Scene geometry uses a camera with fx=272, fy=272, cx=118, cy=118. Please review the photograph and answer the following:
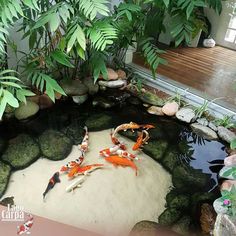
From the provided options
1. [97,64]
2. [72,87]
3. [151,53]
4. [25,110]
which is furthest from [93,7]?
[25,110]

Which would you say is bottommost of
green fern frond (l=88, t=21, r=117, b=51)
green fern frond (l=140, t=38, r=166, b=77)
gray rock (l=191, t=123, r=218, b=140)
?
gray rock (l=191, t=123, r=218, b=140)

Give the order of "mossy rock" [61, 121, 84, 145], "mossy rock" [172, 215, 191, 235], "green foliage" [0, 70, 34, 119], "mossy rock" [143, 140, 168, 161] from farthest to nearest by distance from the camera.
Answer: "mossy rock" [61, 121, 84, 145], "mossy rock" [143, 140, 168, 161], "green foliage" [0, 70, 34, 119], "mossy rock" [172, 215, 191, 235]

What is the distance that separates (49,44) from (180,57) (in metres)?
1.61

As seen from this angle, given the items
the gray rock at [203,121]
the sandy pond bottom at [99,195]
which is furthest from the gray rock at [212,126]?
the sandy pond bottom at [99,195]

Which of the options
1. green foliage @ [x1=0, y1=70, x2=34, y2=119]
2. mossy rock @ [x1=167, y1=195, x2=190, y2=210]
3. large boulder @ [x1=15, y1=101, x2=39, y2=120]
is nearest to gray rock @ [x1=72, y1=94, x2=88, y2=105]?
large boulder @ [x1=15, y1=101, x2=39, y2=120]

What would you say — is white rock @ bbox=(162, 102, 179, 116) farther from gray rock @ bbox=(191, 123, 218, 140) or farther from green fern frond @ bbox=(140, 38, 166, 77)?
green fern frond @ bbox=(140, 38, 166, 77)

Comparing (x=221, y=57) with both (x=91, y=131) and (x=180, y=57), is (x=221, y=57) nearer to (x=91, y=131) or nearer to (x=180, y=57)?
(x=180, y=57)

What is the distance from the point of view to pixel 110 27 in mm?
1856

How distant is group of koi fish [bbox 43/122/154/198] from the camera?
1646 mm

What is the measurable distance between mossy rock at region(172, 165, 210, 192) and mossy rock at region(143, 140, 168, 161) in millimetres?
158

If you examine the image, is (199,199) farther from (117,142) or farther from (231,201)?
(117,142)

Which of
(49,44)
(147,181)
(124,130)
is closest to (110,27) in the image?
(49,44)

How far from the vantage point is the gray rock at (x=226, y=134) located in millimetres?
2014

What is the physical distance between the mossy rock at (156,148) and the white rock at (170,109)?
0.34 m
